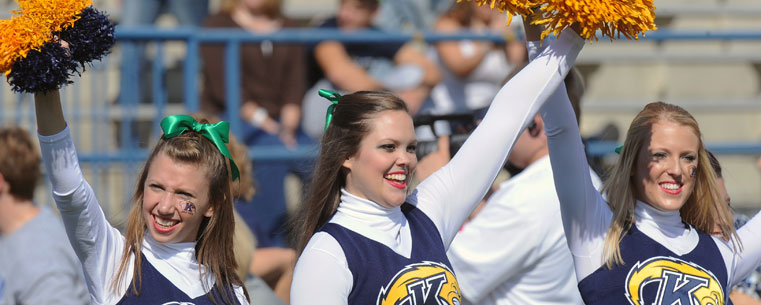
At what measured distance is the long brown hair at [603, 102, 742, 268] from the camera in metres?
2.83

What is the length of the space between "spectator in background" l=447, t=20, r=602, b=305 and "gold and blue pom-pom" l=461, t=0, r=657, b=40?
0.83m

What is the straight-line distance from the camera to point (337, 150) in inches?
108

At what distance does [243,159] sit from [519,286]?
133 cm

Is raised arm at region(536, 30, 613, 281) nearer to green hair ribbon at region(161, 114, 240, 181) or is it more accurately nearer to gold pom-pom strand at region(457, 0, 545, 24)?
gold pom-pom strand at region(457, 0, 545, 24)

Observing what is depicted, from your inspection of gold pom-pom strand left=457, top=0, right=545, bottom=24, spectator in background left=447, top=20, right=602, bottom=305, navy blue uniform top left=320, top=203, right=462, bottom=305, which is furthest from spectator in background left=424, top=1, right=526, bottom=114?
gold pom-pom strand left=457, top=0, right=545, bottom=24

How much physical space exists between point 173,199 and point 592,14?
1.20 meters

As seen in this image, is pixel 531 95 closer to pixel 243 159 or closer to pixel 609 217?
pixel 609 217

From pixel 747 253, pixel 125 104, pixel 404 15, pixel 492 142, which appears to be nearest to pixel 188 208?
pixel 492 142

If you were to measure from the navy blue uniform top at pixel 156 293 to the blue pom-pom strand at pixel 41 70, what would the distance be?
22.3 inches

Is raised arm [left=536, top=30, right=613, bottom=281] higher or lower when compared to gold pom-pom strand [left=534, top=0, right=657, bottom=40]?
lower

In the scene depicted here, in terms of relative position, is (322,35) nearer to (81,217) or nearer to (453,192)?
(453,192)

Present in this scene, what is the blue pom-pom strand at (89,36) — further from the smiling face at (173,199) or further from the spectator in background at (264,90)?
the spectator in background at (264,90)

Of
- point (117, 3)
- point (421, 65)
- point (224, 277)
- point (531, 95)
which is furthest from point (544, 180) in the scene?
point (117, 3)

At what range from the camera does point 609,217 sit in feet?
9.40
